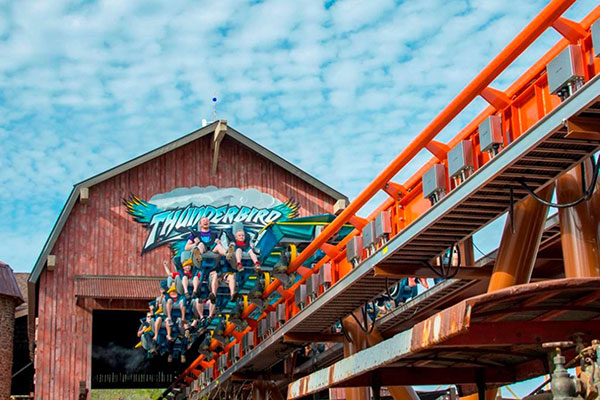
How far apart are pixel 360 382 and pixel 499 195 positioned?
3495 mm

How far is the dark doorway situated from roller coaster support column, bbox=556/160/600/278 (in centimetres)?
2694

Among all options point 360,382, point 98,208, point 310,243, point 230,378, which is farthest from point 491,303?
point 98,208

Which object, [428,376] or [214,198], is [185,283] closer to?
[428,376]

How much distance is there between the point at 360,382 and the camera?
480 inches

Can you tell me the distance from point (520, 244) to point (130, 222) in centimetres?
2131

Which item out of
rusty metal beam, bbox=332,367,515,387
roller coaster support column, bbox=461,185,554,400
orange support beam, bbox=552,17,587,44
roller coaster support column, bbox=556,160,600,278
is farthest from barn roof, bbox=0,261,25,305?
orange support beam, bbox=552,17,587,44

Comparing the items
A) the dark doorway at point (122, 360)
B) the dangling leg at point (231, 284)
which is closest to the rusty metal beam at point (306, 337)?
the dangling leg at point (231, 284)

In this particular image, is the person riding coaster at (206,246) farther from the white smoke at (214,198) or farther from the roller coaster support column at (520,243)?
the white smoke at (214,198)

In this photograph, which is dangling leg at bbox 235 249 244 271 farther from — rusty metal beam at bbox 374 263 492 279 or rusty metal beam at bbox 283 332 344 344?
rusty metal beam at bbox 374 263 492 279

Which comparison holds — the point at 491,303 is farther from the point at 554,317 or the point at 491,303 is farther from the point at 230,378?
the point at 230,378

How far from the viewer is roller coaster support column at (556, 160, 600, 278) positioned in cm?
1043

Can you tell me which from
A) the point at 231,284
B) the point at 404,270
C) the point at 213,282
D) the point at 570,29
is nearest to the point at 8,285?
the point at 213,282

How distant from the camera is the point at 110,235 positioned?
30484 mm

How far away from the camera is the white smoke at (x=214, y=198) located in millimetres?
31748
